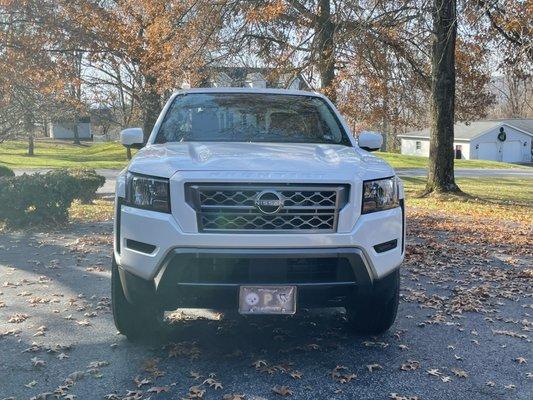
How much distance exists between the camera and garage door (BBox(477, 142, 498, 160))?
5916 cm

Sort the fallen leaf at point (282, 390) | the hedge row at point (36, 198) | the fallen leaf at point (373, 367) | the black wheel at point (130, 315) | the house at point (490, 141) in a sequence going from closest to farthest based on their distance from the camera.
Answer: the fallen leaf at point (282, 390)
the fallen leaf at point (373, 367)
the black wheel at point (130, 315)
the hedge row at point (36, 198)
the house at point (490, 141)

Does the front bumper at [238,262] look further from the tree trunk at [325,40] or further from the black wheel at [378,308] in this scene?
the tree trunk at [325,40]

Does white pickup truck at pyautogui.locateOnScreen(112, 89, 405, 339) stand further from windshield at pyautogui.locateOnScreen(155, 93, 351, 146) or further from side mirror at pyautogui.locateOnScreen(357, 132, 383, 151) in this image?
side mirror at pyautogui.locateOnScreen(357, 132, 383, 151)

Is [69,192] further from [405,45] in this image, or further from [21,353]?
[405,45]

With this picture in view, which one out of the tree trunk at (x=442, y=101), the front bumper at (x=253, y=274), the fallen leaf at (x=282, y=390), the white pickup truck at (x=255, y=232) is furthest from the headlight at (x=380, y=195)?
the tree trunk at (x=442, y=101)

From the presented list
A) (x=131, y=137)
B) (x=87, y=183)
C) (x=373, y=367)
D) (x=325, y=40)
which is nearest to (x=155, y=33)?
(x=325, y=40)

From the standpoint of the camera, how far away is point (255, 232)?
12.3 ft

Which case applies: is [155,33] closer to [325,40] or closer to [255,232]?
[325,40]

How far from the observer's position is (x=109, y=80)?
25469mm

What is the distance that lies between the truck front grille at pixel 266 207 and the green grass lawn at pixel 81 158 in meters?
31.0

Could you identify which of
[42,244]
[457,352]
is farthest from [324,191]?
[42,244]

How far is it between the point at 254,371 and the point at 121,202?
1.47m

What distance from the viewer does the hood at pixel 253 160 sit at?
12.8ft

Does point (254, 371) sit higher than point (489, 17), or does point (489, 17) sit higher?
point (489, 17)
